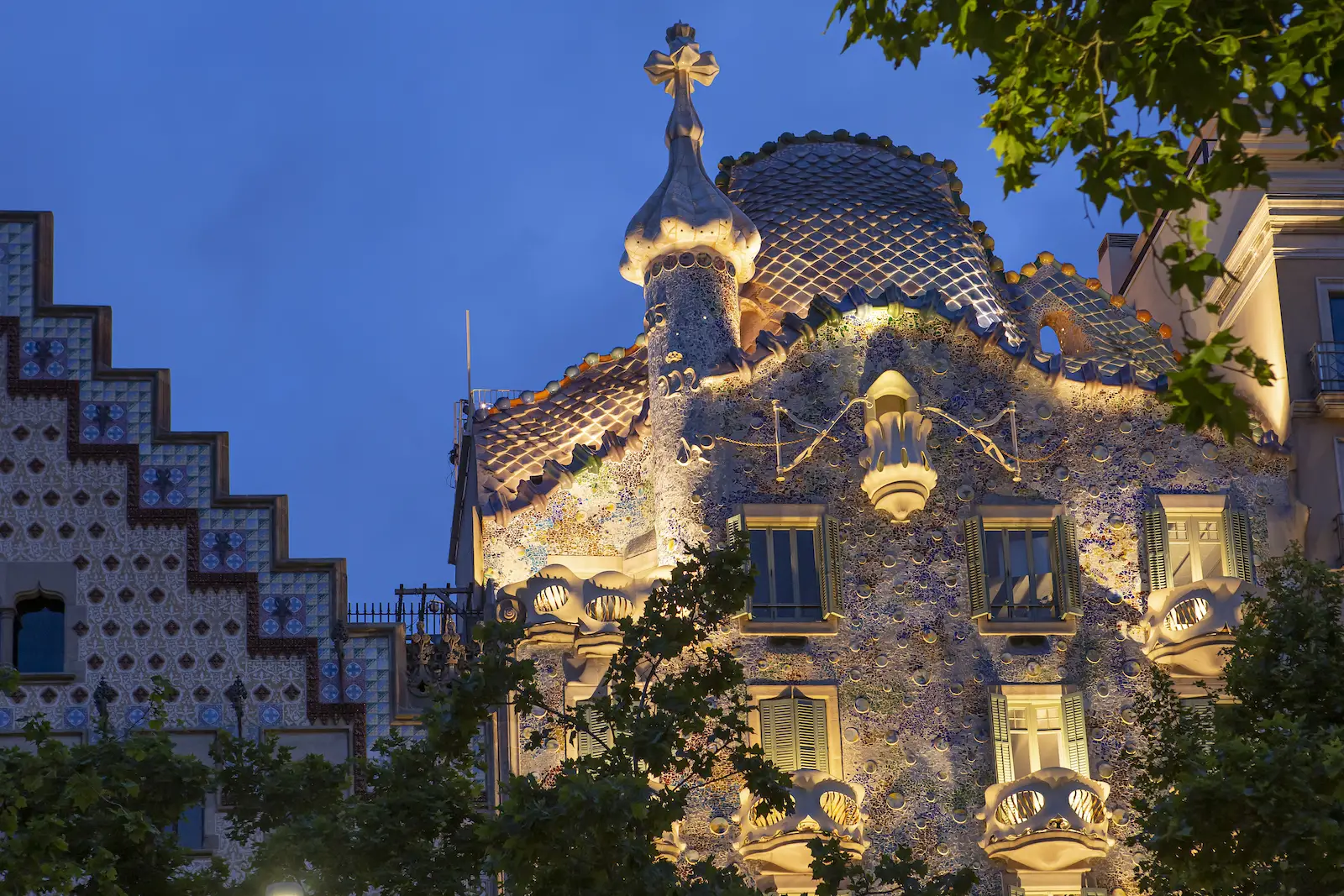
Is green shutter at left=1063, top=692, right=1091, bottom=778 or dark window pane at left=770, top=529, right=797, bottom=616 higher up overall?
dark window pane at left=770, top=529, right=797, bottom=616

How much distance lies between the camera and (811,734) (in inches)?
990

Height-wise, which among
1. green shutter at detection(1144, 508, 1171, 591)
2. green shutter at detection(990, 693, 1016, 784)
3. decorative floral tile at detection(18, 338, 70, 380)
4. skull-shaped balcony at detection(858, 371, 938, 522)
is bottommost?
green shutter at detection(990, 693, 1016, 784)

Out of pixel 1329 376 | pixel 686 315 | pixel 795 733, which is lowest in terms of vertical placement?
Answer: pixel 795 733

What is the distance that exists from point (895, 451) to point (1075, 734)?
3.47 metres

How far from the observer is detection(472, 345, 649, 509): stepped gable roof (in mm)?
26750

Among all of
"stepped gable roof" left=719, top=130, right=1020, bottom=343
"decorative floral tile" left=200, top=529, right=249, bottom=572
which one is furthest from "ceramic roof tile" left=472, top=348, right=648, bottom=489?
"decorative floral tile" left=200, top=529, right=249, bottom=572

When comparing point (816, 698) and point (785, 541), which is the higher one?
point (785, 541)

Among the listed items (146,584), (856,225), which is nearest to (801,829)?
(856,225)

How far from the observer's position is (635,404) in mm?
27578

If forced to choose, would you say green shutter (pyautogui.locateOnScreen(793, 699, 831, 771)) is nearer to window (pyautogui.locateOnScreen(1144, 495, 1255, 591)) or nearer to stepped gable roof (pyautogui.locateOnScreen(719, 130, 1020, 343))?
window (pyautogui.locateOnScreen(1144, 495, 1255, 591))

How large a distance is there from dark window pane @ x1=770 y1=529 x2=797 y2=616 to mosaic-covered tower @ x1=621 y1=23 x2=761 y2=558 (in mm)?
651

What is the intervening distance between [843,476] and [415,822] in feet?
24.4

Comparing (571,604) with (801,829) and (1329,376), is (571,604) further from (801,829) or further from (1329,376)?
(1329,376)

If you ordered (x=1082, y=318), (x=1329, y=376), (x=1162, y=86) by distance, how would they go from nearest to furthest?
1. (x=1162, y=86)
2. (x=1329, y=376)
3. (x=1082, y=318)
